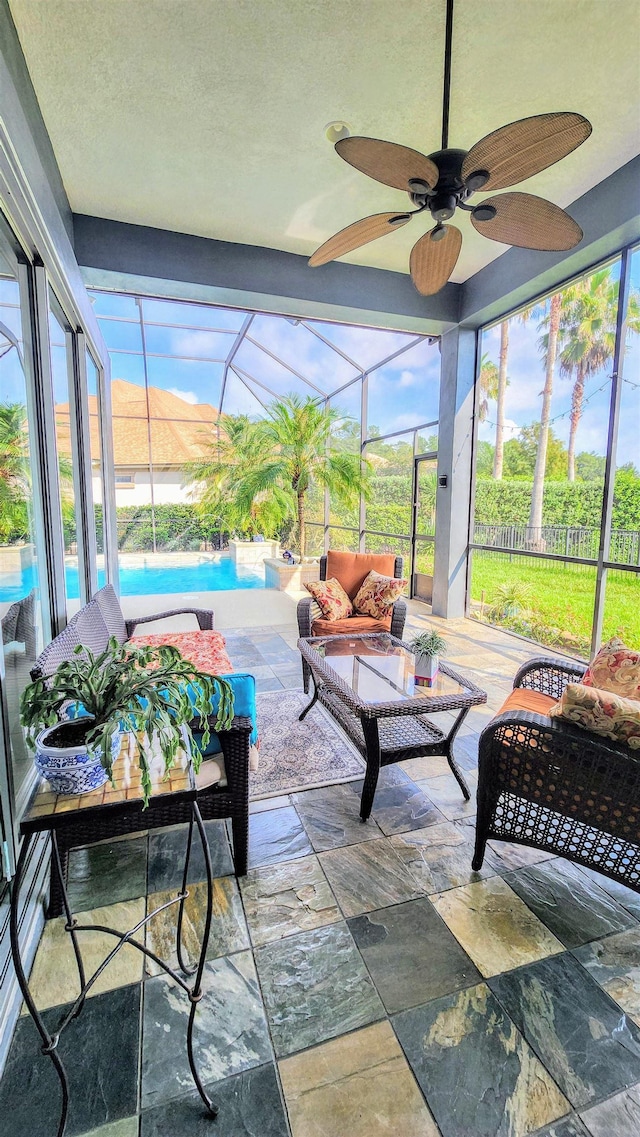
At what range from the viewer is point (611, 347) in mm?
3877

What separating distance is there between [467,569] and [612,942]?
14.6 ft

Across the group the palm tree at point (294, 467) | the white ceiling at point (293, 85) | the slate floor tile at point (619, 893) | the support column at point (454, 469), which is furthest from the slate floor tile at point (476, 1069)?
the palm tree at point (294, 467)

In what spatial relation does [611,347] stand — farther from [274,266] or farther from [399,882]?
[399,882]

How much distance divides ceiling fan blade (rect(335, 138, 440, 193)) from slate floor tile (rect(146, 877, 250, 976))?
8.57ft

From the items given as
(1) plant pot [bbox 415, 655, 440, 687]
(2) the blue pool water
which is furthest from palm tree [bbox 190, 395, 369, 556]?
(1) plant pot [bbox 415, 655, 440, 687]

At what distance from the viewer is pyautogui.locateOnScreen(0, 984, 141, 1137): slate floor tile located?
1.06 meters

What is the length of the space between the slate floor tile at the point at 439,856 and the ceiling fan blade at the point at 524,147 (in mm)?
2601

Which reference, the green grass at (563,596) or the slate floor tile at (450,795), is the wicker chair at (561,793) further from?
the green grass at (563,596)

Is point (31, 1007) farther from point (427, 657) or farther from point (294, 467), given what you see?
point (294, 467)

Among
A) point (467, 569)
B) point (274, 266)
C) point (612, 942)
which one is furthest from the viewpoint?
point (467, 569)

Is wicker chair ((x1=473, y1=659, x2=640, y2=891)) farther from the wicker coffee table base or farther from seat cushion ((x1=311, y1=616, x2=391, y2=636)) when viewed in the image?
seat cushion ((x1=311, y1=616, x2=391, y2=636))

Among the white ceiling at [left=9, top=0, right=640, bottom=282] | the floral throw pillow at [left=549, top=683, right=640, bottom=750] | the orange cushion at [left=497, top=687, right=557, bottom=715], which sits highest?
the white ceiling at [left=9, top=0, right=640, bottom=282]

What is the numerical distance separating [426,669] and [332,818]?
0.86 metres

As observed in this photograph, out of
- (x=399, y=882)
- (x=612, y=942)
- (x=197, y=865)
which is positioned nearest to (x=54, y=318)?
(x=197, y=865)
